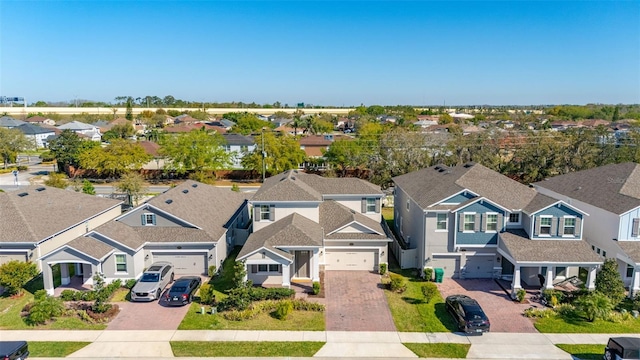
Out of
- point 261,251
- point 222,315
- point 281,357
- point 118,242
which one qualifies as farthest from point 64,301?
point 281,357

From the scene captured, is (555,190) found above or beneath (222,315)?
above

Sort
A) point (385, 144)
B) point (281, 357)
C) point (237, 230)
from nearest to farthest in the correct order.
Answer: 1. point (281, 357)
2. point (237, 230)
3. point (385, 144)

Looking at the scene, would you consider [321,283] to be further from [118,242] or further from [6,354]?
[6,354]

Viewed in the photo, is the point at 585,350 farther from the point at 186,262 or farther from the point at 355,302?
the point at 186,262

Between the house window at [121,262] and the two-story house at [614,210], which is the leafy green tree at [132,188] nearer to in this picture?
the house window at [121,262]

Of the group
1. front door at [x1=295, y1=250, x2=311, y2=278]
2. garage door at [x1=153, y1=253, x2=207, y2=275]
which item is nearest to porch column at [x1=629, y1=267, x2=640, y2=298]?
front door at [x1=295, y1=250, x2=311, y2=278]

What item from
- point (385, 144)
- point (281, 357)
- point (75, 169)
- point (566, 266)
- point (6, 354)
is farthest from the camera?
point (75, 169)

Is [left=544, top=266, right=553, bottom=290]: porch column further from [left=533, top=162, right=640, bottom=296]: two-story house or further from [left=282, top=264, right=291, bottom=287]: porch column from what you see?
[left=282, top=264, right=291, bottom=287]: porch column

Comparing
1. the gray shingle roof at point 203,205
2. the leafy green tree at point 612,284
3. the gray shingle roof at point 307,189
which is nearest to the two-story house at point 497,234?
the leafy green tree at point 612,284
